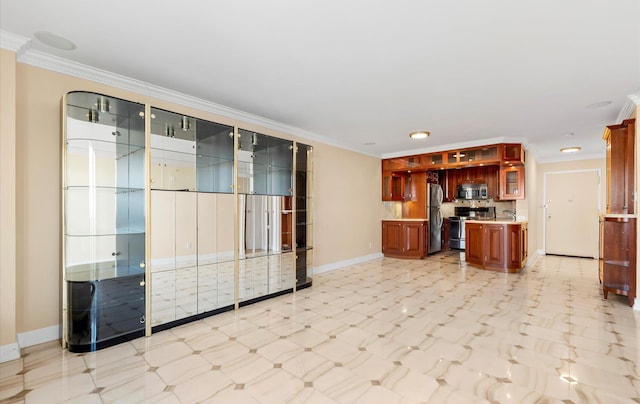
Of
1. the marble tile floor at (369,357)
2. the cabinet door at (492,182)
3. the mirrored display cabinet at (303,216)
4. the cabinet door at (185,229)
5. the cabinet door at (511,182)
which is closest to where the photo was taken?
the marble tile floor at (369,357)

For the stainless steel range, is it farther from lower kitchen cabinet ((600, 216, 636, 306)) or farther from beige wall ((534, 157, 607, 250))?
lower kitchen cabinet ((600, 216, 636, 306))

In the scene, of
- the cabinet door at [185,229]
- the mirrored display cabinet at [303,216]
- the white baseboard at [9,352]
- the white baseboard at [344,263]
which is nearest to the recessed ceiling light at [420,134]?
the mirrored display cabinet at [303,216]

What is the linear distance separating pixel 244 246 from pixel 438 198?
585cm

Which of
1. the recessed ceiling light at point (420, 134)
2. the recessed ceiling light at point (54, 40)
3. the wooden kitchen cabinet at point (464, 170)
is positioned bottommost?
the wooden kitchen cabinet at point (464, 170)

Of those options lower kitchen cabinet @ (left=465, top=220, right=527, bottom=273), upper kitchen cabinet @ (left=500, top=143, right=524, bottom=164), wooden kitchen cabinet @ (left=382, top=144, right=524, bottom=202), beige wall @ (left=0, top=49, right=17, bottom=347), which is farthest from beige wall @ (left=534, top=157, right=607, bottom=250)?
beige wall @ (left=0, top=49, right=17, bottom=347)

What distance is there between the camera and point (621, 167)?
409 centimetres

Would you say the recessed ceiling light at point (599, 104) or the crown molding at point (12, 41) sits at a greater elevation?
the crown molding at point (12, 41)

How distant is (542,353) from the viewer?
2.56m

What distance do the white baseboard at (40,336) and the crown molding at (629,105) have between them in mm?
6696

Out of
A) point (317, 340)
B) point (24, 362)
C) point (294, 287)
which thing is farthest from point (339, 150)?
point (24, 362)

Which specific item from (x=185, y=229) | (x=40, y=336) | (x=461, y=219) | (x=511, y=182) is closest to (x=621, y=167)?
(x=511, y=182)

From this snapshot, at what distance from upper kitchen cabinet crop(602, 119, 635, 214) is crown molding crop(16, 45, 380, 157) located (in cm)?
466

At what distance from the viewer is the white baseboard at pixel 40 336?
2.60 metres

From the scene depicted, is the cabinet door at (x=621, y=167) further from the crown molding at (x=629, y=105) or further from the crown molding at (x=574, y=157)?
the crown molding at (x=574, y=157)
